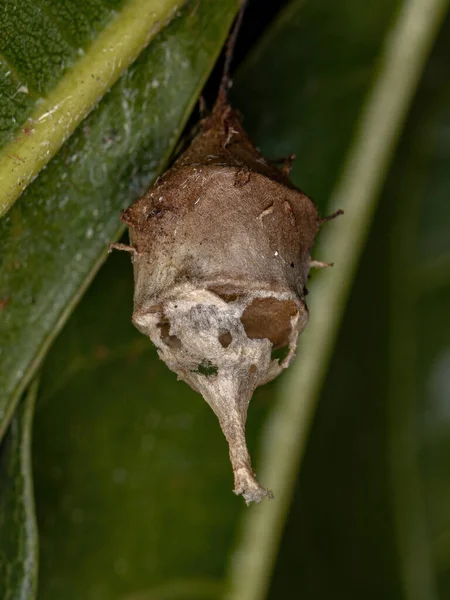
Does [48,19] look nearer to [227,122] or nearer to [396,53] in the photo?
[227,122]

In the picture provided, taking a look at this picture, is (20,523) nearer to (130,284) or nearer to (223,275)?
(130,284)

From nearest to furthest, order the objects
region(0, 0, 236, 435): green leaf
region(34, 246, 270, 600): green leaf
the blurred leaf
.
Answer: region(0, 0, 236, 435): green leaf
region(34, 246, 270, 600): green leaf
the blurred leaf

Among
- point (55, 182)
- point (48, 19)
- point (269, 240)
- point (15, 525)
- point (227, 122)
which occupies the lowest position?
point (15, 525)

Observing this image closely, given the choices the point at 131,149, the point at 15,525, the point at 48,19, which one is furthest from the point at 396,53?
the point at 15,525

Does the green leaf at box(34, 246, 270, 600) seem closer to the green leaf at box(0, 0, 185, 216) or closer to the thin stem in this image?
the thin stem

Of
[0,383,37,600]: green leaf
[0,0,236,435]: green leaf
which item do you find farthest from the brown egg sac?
[0,383,37,600]: green leaf

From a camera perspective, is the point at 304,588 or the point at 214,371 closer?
the point at 214,371

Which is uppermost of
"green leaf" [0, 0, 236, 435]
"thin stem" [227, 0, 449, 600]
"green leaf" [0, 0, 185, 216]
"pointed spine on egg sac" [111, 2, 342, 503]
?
"green leaf" [0, 0, 185, 216]
